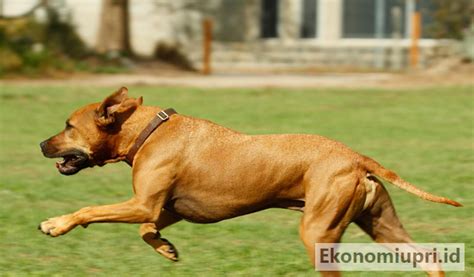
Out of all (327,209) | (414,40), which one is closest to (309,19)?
(414,40)

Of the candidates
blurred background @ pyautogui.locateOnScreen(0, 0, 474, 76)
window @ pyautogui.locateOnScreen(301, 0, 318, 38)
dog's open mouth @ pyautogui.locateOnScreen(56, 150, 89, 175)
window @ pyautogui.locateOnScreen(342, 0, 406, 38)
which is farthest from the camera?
window @ pyautogui.locateOnScreen(301, 0, 318, 38)

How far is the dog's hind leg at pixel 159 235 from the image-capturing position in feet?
27.9

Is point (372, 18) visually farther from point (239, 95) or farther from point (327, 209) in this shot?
point (327, 209)

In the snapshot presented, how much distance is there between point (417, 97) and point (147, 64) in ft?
38.2

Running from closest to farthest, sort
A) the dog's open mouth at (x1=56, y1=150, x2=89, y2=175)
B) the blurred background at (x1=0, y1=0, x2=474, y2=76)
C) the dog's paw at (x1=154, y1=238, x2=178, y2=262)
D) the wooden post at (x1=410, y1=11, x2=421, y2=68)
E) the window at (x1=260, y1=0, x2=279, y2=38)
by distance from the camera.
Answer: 1. the dog's open mouth at (x1=56, y1=150, x2=89, y2=175)
2. the dog's paw at (x1=154, y1=238, x2=178, y2=262)
3. the blurred background at (x1=0, y1=0, x2=474, y2=76)
4. the wooden post at (x1=410, y1=11, x2=421, y2=68)
5. the window at (x1=260, y1=0, x2=279, y2=38)

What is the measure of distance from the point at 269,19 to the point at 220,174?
3309 centimetres

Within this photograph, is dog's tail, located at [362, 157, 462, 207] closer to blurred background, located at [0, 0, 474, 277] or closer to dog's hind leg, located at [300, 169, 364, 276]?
dog's hind leg, located at [300, 169, 364, 276]

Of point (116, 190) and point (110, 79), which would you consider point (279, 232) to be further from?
point (110, 79)

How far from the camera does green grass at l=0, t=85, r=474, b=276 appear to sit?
30.2ft

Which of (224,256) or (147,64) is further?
(147,64)

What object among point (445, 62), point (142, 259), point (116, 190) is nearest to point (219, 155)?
point (142, 259)

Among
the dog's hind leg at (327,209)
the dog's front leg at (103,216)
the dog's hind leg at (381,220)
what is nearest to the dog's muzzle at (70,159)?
the dog's front leg at (103,216)

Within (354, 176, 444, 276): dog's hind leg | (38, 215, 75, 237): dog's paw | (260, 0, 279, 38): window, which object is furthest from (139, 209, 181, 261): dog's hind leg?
(260, 0, 279, 38): window

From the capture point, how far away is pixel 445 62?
33.5 m
